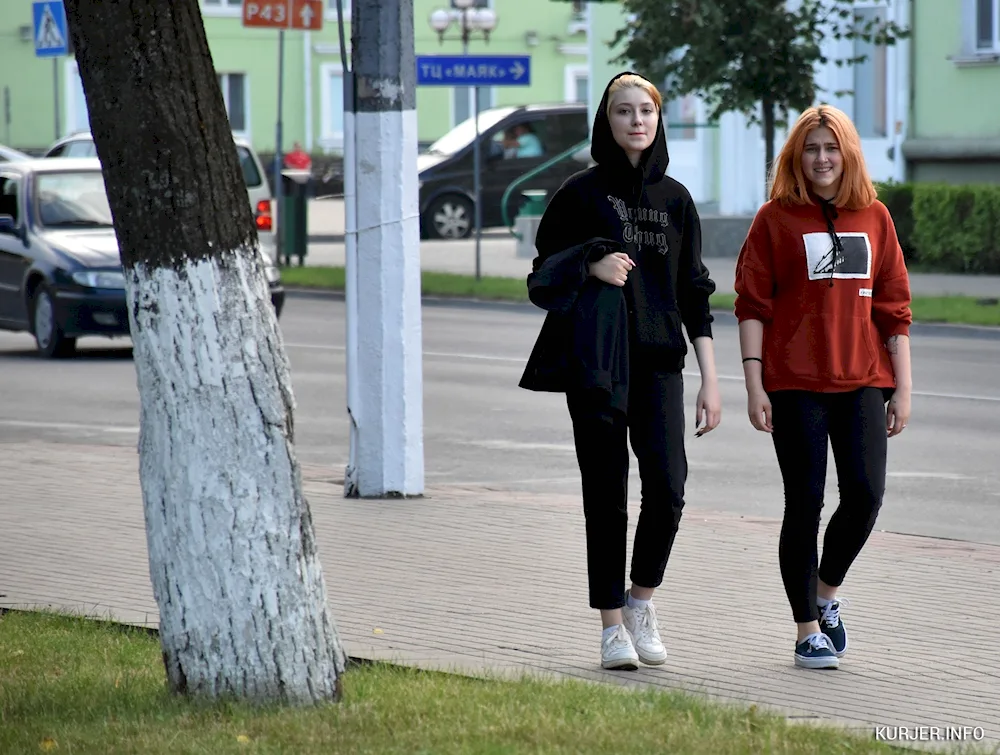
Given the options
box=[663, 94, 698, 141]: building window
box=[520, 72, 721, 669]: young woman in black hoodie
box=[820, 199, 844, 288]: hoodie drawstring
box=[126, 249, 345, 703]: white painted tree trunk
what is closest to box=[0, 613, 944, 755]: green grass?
box=[126, 249, 345, 703]: white painted tree trunk

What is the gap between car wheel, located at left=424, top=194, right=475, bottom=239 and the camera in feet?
113

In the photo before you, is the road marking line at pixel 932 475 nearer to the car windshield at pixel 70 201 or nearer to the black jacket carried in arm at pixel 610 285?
the black jacket carried in arm at pixel 610 285

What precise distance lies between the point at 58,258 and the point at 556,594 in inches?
421

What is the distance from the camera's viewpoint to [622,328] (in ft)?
18.7

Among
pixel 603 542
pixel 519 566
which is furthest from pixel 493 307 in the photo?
pixel 603 542

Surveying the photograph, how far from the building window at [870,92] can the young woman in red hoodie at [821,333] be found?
81.5ft

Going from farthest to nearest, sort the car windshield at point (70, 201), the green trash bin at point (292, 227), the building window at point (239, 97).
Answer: the building window at point (239, 97) → the green trash bin at point (292, 227) → the car windshield at point (70, 201)

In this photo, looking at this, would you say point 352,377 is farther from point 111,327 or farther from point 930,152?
point 930,152

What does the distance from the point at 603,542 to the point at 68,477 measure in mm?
4849

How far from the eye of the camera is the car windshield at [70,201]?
1758 cm

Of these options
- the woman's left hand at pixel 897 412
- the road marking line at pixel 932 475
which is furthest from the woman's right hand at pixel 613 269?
the road marking line at pixel 932 475

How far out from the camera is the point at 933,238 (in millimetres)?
24422

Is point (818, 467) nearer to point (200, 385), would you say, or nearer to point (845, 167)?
point (845, 167)

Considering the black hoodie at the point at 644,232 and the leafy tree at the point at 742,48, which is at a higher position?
the leafy tree at the point at 742,48
